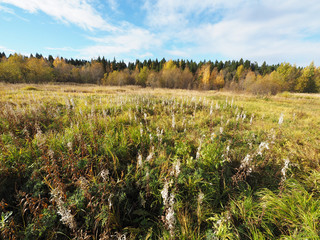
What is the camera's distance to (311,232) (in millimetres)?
1812

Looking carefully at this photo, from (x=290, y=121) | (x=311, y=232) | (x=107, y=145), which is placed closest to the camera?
(x=311, y=232)

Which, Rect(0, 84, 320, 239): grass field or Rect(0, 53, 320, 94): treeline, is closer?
Rect(0, 84, 320, 239): grass field

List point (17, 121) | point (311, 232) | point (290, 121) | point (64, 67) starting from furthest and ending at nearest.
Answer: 1. point (64, 67)
2. point (290, 121)
3. point (17, 121)
4. point (311, 232)

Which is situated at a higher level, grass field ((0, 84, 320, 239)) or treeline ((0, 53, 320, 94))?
treeline ((0, 53, 320, 94))

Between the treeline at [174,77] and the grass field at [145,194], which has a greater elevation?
the treeline at [174,77]

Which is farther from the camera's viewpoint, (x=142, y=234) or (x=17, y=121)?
(x=17, y=121)

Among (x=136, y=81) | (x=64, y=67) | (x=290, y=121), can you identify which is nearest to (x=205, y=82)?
(x=136, y=81)

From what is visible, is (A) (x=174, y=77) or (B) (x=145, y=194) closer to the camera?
(B) (x=145, y=194)

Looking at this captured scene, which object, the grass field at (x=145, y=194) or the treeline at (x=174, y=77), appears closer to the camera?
the grass field at (x=145, y=194)

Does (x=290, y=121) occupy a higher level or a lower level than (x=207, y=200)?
higher

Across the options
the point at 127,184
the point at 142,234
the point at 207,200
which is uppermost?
the point at 127,184

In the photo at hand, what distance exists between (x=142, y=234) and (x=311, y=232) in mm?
2437

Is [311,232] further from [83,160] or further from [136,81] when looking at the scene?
[136,81]

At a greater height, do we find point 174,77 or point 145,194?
point 174,77
